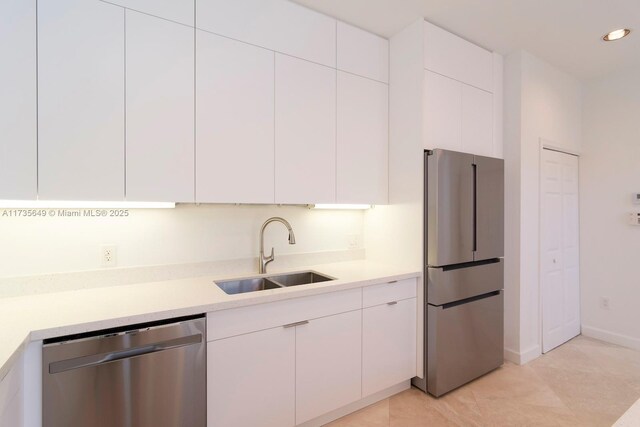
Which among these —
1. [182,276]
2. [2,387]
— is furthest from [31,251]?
[2,387]

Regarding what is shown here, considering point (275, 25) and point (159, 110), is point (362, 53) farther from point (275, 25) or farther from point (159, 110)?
point (159, 110)

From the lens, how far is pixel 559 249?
123 inches

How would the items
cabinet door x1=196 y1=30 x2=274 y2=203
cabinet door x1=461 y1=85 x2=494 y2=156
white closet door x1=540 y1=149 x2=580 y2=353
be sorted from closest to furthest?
cabinet door x1=196 y1=30 x2=274 y2=203
cabinet door x1=461 y1=85 x2=494 y2=156
white closet door x1=540 y1=149 x2=580 y2=353

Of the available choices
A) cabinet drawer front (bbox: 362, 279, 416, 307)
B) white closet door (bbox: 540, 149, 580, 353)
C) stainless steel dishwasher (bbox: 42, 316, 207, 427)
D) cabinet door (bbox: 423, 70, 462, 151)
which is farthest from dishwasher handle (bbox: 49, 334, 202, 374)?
white closet door (bbox: 540, 149, 580, 353)

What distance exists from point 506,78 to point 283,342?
2900mm

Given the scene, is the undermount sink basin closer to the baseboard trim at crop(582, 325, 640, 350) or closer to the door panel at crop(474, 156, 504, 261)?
the door panel at crop(474, 156, 504, 261)

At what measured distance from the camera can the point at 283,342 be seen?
5.62 feet

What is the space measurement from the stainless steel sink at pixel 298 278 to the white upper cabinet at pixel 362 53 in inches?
58.6

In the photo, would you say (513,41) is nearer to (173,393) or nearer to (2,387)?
(173,393)

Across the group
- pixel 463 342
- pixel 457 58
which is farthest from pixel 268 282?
pixel 457 58

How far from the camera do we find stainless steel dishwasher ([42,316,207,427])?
1212mm

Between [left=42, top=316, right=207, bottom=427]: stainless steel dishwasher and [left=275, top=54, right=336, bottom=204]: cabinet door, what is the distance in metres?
0.97

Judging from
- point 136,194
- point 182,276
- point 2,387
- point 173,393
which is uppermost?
point 136,194

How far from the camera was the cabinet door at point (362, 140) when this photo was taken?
225 cm
